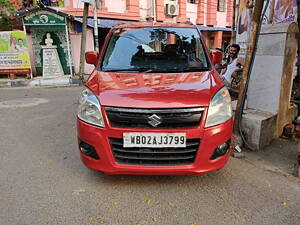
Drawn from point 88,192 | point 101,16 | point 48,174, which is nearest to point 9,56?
point 101,16

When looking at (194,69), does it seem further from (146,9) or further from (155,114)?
(146,9)

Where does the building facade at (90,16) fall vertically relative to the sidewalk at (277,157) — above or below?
above

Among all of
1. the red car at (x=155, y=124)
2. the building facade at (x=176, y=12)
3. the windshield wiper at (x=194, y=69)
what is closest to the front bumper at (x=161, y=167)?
the red car at (x=155, y=124)

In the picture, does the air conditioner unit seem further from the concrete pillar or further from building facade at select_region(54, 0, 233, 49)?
the concrete pillar

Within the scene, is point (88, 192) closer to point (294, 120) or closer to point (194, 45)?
point (194, 45)

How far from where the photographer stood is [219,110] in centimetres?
243

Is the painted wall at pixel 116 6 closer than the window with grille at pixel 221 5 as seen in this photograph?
Yes

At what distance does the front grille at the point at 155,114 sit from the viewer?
2.27 meters

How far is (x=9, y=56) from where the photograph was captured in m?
10.5

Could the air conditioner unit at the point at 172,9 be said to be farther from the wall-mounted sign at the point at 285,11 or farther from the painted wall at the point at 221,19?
the wall-mounted sign at the point at 285,11

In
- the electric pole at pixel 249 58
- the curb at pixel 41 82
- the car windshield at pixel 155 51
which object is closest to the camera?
the car windshield at pixel 155 51

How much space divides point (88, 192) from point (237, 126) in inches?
93.5

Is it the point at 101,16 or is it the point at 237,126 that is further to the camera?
the point at 101,16

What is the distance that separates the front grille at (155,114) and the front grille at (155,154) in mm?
172
